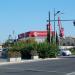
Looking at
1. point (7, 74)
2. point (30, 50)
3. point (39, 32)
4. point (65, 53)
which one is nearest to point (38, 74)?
point (7, 74)

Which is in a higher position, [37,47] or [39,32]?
[39,32]

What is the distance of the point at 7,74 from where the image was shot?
25.3 meters

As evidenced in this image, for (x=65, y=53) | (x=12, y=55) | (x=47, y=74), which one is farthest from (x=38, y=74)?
(x=65, y=53)

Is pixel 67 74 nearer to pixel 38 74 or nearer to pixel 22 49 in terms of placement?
pixel 38 74

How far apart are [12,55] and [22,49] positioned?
1031 cm

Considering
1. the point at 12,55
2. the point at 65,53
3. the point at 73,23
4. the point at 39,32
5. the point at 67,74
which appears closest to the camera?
the point at 67,74

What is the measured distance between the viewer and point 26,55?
206ft

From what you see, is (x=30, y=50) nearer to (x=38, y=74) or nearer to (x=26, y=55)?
(x=26, y=55)

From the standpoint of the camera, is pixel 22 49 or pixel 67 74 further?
pixel 22 49

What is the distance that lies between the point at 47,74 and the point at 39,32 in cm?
15797

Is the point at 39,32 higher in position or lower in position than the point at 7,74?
higher

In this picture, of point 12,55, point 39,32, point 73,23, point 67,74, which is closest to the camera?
point 67,74

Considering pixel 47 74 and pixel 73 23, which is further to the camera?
pixel 73 23

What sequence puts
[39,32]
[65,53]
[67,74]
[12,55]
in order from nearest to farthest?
[67,74]
[12,55]
[65,53]
[39,32]
